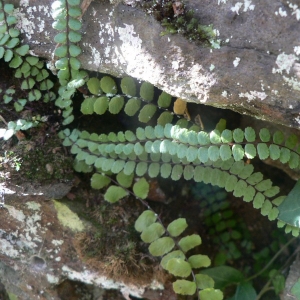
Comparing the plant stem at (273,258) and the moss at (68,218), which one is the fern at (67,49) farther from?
the plant stem at (273,258)

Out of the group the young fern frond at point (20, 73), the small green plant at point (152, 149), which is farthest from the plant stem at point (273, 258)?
the young fern frond at point (20, 73)

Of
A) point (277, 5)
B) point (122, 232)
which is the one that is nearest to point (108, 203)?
point (122, 232)

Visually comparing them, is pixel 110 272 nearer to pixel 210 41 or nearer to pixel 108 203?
pixel 108 203

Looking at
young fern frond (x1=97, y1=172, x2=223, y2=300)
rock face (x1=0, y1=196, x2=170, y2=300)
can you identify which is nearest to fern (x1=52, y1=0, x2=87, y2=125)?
young fern frond (x1=97, y1=172, x2=223, y2=300)

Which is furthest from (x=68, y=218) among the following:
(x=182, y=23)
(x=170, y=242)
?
(x=182, y=23)

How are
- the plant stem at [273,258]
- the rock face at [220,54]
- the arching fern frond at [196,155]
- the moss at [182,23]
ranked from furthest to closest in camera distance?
1. the plant stem at [273,258]
2. the arching fern frond at [196,155]
3. the moss at [182,23]
4. the rock face at [220,54]

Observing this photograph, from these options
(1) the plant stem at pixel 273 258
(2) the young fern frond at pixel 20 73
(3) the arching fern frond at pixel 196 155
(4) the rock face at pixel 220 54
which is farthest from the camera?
(1) the plant stem at pixel 273 258

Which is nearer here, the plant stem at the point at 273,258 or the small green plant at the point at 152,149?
the small green plant at the point at 152,149
